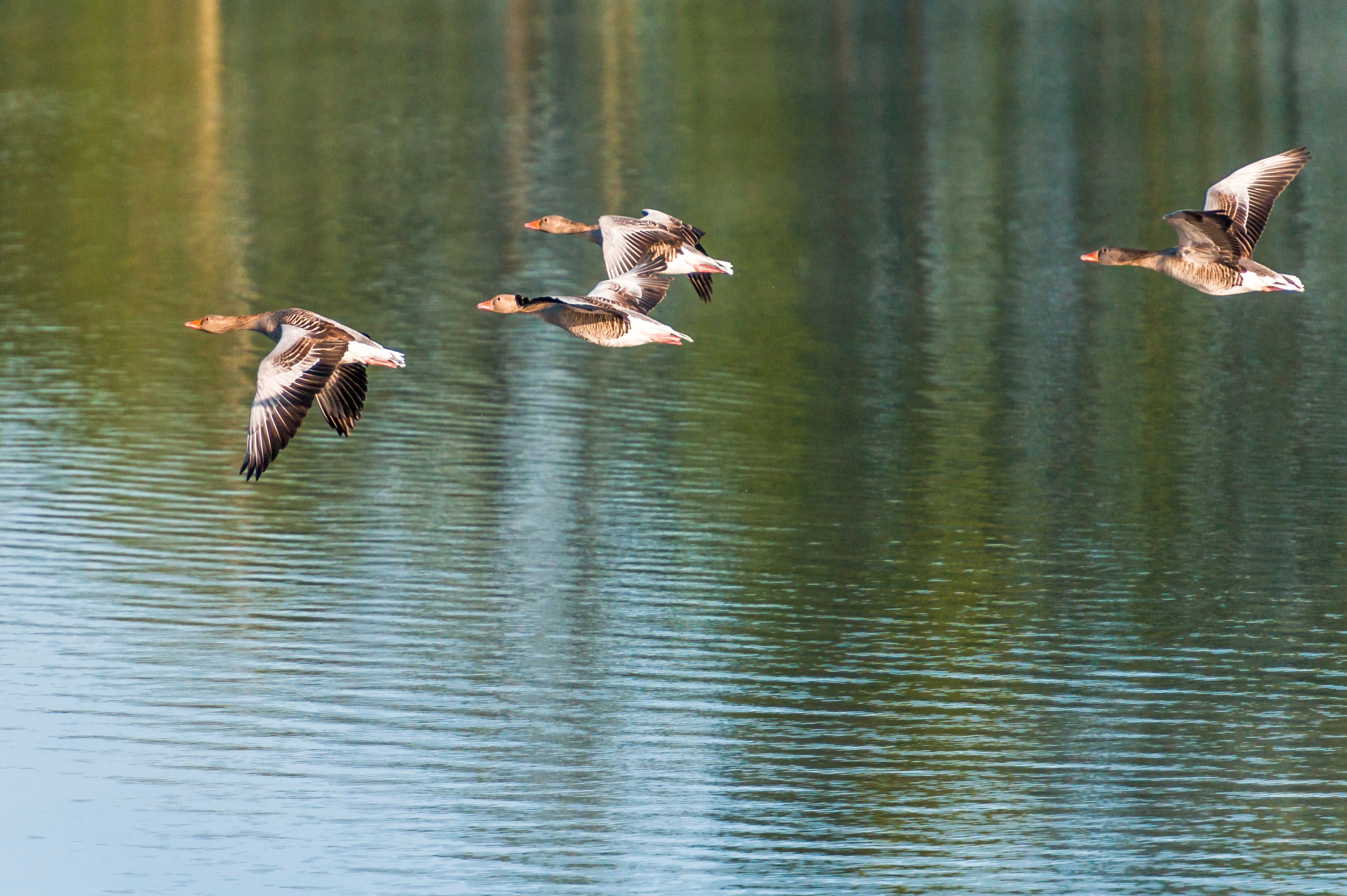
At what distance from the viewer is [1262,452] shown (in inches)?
1374

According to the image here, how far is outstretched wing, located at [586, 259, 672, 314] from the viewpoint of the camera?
21906 mm

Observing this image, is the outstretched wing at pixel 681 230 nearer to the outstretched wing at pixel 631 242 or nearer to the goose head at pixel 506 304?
the outstretched wing at pixel 631 242

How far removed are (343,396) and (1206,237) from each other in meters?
10.0

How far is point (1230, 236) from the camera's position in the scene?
74.4 ft

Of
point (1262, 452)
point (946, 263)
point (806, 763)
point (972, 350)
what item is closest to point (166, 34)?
point (946, 263)

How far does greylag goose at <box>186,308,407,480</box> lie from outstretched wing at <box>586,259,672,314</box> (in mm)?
3109

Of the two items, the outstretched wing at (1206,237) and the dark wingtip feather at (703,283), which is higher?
the outstretched wing at (1206,237)

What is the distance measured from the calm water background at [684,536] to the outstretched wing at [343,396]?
4.19m

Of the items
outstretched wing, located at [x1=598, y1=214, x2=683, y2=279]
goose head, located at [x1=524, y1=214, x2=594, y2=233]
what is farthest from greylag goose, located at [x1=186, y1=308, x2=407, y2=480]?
goose head, located at [x1=524, y1=214, x2=594, y2=233]

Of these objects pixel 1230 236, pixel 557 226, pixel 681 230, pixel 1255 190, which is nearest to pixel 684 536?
pixel 557 226

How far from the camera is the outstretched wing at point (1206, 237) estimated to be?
2214 cm

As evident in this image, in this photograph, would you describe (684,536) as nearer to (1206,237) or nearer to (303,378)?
(1206,237)

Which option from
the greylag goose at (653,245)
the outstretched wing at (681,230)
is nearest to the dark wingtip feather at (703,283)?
the outstretched wing at (681,230)

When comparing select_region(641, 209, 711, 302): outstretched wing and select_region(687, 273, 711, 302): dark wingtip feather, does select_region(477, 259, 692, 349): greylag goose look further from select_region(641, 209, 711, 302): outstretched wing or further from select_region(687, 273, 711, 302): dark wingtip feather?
select_region(687, 273, 711, 302): dark wingtip feather
